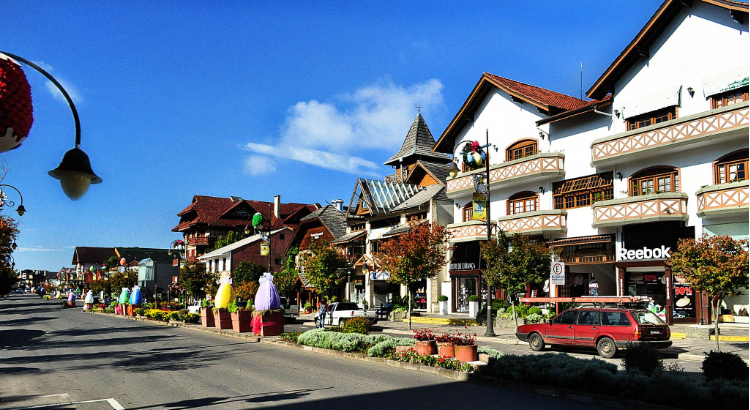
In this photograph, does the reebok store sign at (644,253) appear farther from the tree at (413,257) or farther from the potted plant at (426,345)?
the potted plant at (426,345)

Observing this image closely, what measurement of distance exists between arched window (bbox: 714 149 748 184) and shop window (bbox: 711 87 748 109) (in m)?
2.18

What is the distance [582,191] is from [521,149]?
5534 millimetres

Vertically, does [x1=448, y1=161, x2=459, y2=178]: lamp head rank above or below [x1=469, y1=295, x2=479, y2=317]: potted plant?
above

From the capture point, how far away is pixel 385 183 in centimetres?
5197

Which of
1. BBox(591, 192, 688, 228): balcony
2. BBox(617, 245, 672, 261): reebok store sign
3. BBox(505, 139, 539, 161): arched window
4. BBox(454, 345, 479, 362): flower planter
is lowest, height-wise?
BBox(454, 345, 479, 362): flower planter

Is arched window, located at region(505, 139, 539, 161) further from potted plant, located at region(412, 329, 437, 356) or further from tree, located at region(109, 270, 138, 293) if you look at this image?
tree, located at region(109, 270, 138, 293)

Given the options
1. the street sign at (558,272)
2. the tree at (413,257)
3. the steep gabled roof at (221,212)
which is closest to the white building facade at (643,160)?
the tree at (413,257)

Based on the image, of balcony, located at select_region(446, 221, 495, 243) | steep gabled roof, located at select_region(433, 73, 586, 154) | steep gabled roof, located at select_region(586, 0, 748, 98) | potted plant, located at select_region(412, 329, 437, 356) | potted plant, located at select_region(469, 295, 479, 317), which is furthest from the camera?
balcony, located at select_region(446, 221, 495, 243)

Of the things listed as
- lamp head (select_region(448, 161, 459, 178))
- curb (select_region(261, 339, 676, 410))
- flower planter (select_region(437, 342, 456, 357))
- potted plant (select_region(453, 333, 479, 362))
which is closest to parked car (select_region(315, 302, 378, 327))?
lamp head (select_region(448, 161, 459, 178))

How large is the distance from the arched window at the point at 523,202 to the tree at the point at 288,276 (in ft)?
89.1

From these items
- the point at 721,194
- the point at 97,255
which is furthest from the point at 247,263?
the point at 97,255

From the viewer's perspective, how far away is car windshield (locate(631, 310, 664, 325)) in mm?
18270

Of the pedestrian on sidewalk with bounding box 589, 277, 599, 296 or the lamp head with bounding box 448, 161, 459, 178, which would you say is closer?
Result: the pedestrian on sidewalk with bounding box 589, 277, 599, 296

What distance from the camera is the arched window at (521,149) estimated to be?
35997mm
